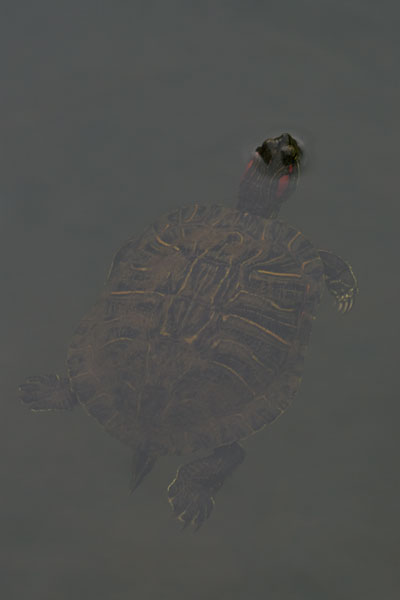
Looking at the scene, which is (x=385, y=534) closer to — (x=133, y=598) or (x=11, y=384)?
(x=133, y=598)

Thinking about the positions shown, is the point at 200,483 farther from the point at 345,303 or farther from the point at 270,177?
the point at 270,177

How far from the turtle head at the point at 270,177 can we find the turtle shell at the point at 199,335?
0.31m

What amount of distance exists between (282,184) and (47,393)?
169 centimetres

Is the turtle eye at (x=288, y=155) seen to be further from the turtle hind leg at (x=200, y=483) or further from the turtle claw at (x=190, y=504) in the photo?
the turtle claw at (x=190, y=504)

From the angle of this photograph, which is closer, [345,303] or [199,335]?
[199,335]

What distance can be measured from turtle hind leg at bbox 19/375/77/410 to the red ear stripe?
1.54 m

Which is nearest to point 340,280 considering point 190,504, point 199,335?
point 199,335

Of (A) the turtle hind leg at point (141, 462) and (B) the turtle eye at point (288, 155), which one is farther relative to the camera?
(B) the turtle eye at point (288, 155)

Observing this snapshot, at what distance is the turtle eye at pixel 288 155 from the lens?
10.5ft

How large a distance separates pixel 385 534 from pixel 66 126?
9.19 ft

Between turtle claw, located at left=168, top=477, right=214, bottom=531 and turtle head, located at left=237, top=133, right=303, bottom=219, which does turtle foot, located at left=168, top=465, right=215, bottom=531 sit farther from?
turtle head, located at left=237, top=133, right=303, bottom=219

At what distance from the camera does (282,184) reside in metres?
3.24

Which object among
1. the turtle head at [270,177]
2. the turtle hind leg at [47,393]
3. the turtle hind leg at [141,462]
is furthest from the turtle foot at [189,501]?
the turtle head at [270,177]

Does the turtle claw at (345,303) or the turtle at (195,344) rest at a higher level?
the turtle claw at (345,303)
